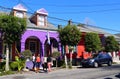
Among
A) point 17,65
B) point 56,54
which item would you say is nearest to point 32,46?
point 56,54

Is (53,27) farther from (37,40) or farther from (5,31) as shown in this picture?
(5,31)

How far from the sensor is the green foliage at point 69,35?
93.9 ft

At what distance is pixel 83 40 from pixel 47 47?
20.9 ft

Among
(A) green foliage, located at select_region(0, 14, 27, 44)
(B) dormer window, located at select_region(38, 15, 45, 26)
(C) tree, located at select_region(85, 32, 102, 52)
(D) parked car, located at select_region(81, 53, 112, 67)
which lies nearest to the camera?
(A) green foliage, located at select_region(0, 14, 27, 44)

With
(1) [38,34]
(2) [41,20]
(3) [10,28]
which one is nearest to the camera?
(3) [10,28]

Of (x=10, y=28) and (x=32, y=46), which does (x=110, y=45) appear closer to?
(x=32, y=46)

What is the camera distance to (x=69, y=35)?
28672 millimetres

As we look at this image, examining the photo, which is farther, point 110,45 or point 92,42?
point 110,45

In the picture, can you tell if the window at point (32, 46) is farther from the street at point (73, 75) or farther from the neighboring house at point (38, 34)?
the street at point (73, 75)

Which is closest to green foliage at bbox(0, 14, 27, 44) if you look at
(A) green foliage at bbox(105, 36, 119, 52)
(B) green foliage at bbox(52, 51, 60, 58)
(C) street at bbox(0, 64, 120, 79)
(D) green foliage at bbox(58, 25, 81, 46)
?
(C) street at bbox(0, 64, 120, 79)

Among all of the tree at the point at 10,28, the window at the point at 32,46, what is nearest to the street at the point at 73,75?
the tree at the point at 10,28

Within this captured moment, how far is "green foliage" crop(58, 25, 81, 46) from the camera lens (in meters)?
28.6

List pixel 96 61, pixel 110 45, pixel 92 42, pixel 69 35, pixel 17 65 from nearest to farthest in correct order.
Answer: pixel 17 65, pixel 69 35, pixel 96 61, pixel 92 42, pixel 110 45

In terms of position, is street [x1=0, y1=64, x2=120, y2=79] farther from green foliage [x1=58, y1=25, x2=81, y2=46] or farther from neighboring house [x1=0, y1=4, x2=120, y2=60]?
neighboring house [x1=0, y1=4, x2=120, y2=60]
